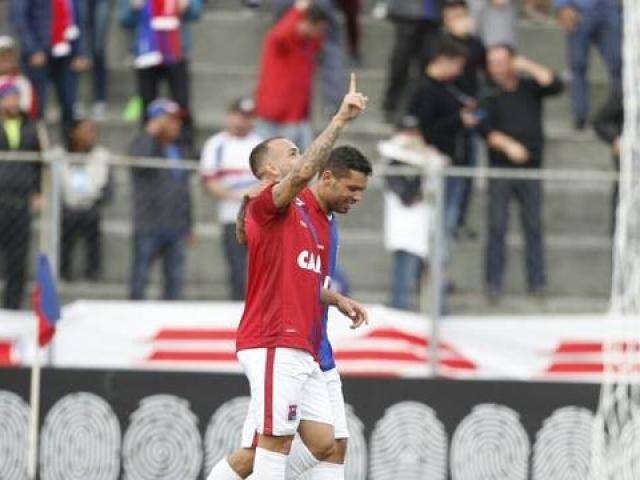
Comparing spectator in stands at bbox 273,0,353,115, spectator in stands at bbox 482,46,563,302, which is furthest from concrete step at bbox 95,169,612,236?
spectator in stands at bbox 273,0,353,115

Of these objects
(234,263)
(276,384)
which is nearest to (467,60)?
(234,263)

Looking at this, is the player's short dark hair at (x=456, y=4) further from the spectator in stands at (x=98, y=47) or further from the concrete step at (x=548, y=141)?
the spectator in stands at (x=98, y=47)

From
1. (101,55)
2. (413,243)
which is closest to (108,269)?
(413,243)

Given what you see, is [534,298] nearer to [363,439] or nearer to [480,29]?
[363,439]

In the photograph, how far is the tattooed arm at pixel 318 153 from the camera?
10312 mm

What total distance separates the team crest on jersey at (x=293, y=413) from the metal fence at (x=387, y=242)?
3916 mm

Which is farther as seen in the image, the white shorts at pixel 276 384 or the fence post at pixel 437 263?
the fence post at pixel 437 263

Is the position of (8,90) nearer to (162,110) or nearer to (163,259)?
(162,110)

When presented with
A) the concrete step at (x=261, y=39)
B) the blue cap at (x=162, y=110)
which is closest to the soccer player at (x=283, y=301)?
the blue cap at (x=162, y=110)

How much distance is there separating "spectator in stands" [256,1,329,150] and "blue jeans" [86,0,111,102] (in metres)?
2.23

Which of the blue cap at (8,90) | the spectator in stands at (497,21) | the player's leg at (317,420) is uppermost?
the spectator in stands at (497,21)

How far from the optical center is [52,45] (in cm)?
1916

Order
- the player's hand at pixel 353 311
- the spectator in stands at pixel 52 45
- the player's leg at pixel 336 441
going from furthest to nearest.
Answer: the spectator in stands at pixel 52 45, the player's leg at pixel 336 441, the player's hand at pixel 353 311

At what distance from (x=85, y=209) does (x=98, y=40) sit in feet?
16.9
